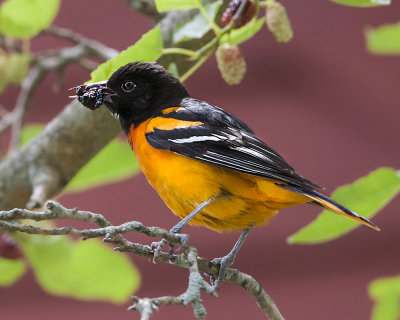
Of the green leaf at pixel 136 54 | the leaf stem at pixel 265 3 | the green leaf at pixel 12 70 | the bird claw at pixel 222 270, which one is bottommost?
the bird claw at pixel 222 270

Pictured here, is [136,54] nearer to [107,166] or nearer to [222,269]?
[222,269]

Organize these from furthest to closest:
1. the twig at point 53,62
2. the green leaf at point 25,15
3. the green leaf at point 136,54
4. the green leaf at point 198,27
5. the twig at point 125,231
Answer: the twig at point 53,62, the green leaf at point 25,15, the green leaf at point 198,27, the green leaf at point 136,54, the twig at point 125,231

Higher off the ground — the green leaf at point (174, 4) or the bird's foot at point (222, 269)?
the green leaf at point (174, 4)

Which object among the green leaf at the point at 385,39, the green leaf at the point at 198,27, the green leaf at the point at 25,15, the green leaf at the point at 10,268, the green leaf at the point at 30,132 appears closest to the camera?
the green leaf at the point at 198,27

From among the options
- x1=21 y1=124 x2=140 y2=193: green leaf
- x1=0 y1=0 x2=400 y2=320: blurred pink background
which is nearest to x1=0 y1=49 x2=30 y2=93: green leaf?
x1=21 y1=124 x2=140 y2=193: green leaf

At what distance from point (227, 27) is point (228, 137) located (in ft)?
0.87

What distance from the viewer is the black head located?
57.1 inches

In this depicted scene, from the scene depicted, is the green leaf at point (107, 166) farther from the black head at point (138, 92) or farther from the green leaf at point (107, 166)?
the black head at point (138, 92)

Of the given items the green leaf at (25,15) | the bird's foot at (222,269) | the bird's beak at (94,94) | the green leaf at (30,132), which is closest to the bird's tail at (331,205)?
the bird's foot at (222,269)

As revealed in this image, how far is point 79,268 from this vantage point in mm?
1729

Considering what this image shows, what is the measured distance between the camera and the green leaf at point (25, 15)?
5.10 feet

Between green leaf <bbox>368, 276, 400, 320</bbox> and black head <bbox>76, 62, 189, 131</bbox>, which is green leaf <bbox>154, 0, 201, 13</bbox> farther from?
green leaf <bbox>368, 276, 400, 320</bbox>

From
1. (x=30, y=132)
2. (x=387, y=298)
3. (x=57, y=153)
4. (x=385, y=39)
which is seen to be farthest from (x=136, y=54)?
(x=30, y=132)

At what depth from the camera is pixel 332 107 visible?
3129 mm
